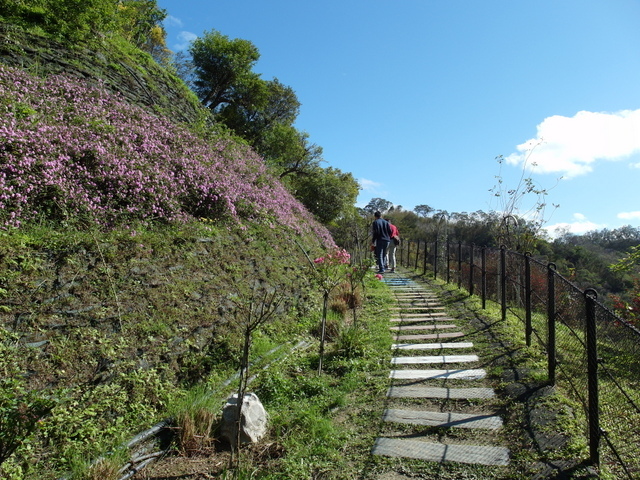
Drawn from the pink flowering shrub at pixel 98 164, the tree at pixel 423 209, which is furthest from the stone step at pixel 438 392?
the tree at pixel 423 209

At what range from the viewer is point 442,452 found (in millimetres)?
2914

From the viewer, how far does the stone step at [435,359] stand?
479 cm

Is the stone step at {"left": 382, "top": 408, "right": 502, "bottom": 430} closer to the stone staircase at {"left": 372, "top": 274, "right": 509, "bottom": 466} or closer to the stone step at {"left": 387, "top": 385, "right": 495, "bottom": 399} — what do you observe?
the stone staircase at {"left": 372, "top": 274, "right": 509, "bottom": 466}

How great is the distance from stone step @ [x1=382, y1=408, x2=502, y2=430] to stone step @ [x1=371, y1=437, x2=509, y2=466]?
1.00 ft

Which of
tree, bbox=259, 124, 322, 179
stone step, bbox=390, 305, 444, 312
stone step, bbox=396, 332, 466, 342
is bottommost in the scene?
stone step, bbox=396, 332, 466, 342

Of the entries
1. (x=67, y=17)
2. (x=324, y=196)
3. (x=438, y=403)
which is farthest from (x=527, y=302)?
(x=324, y=196)

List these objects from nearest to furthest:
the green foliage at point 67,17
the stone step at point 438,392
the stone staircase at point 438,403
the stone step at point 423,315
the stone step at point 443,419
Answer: the stone staircase at point 438,403 < the stone step at point 443,419 < the stone step at point 438,392 < the stone step at point 423,315 < the green foliage at point 67,17

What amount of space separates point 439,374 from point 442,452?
1.56 metres

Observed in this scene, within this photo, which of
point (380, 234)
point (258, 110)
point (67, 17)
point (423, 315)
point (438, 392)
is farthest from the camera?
point (258, 110)

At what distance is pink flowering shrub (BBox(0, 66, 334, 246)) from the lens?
478 cm

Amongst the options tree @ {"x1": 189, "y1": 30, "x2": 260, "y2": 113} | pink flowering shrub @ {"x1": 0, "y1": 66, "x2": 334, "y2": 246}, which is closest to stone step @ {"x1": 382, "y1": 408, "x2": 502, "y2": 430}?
pink flowering shrub @ {"x1": 0, "y1": 66, "x2": 334, "y2": 246}

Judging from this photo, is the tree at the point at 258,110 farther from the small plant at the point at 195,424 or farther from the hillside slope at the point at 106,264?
the small plant at the point at 195,424

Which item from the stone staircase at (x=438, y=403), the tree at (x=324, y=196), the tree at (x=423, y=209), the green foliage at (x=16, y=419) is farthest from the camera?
the tree at (x=423, y=209)

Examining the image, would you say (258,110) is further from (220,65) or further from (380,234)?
(380,234)
